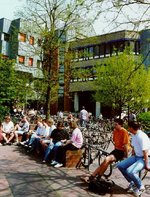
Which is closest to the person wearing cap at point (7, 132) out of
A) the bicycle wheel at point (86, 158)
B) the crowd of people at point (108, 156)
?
the crowd of people at point (108, 156)

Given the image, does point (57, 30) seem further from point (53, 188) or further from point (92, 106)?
point (92, 106)

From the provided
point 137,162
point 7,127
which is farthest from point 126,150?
point 7,127

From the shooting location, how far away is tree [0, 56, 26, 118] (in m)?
26.5

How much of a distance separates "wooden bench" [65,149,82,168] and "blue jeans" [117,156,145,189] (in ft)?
10.7

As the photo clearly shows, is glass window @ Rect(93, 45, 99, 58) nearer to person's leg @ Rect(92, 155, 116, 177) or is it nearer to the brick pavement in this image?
the brick pavement

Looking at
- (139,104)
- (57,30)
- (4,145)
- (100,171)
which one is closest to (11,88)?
(57,30)

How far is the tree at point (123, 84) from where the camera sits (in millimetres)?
33688

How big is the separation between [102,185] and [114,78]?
26682 millimetres

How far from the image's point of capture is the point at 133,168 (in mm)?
8250

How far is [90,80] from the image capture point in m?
50.8

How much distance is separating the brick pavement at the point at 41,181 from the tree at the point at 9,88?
1389 centimetres

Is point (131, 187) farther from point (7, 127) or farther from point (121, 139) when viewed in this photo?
point (7, 127)

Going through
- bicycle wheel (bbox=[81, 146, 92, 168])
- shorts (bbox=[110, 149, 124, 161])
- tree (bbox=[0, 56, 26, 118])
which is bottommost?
bicycle wheel (bbox=[81, 146, 92, 168])

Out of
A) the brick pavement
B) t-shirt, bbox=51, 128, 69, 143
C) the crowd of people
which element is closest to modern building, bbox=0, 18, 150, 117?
the crowd of people
